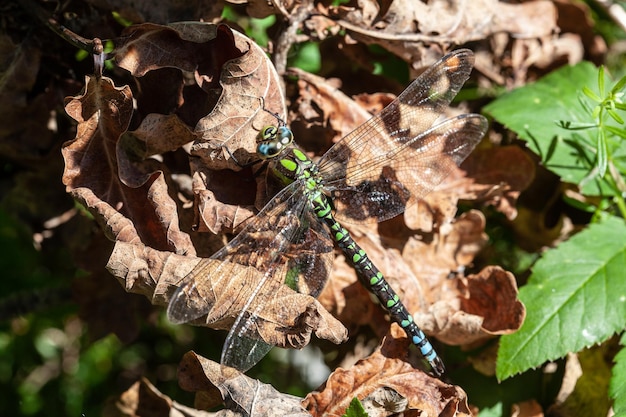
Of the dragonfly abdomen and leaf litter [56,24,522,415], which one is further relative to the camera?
the dragonfly abdomen

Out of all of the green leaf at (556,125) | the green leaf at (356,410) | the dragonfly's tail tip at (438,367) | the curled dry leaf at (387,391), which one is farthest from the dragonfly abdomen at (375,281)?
the green leaf at (556,125)

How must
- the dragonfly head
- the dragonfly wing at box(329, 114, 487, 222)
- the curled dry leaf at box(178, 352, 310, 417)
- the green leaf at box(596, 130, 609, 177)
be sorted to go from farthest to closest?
the dragonfly wing at box(329, 114, 487, 222) < the green leaf at box(596, 130, 609, 177) < the dragonfly head < the curled dry leaf at box(178, 352, 310, 417)

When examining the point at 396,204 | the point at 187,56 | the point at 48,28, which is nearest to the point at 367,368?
the point at 396,204

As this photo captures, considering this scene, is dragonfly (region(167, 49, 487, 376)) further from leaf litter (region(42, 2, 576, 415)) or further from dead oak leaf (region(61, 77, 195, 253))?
dead oak leaf (region(61, 77, 195, 253))

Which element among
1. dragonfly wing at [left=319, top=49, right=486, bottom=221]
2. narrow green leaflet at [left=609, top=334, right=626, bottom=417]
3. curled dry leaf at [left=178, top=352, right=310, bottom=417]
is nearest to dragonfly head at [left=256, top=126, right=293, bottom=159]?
dragonfly wing at [left=319, top=49, right=486, bottom=221]

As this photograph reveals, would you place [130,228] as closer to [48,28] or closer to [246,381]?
[246,381]
